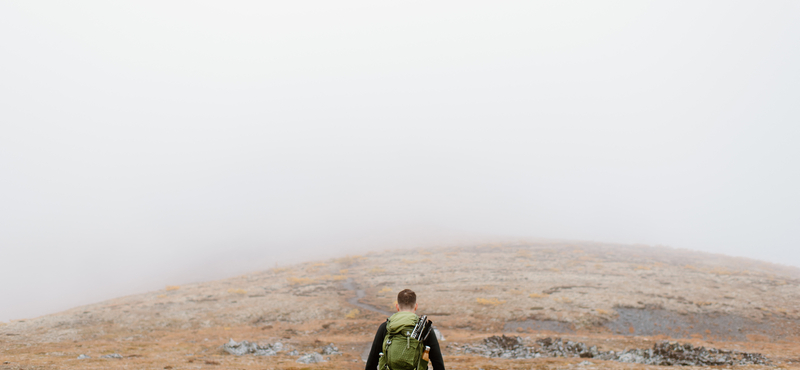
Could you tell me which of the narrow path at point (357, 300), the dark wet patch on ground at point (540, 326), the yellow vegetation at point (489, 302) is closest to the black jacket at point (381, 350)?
the dark wet patch on ground at point (540, 326)

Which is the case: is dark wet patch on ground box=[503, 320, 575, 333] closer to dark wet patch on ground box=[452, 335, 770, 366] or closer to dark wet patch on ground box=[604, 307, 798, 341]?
dark wet patch on ground box=[604, 307, 798, 341]

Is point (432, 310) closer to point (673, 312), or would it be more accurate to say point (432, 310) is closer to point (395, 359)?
point (673, 312)

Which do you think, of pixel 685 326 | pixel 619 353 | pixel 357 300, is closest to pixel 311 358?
pixel 357 300

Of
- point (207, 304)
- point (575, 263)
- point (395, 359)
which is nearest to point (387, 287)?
point (207, 304)

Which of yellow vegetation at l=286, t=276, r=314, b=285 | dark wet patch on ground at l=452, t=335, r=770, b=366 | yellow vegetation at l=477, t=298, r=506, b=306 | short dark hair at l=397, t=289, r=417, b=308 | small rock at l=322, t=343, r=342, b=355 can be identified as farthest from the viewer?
yellow vegetation at l=286, t=276, r=314, b=285

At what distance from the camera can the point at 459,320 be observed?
34438 millimetres

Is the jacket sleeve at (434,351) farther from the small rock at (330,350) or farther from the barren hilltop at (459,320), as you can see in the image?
the small rock at (330,350)

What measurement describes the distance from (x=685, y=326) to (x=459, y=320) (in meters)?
21.1

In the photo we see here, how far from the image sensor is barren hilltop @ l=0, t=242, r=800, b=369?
2283 cm

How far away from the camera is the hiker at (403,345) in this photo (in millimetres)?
6152

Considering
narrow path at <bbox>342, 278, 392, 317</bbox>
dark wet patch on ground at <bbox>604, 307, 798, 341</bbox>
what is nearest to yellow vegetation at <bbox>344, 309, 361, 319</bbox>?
narrow path at <bbox>342, 278, 392, 317</bbox>

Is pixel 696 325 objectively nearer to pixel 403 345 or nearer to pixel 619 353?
pixel 619 353

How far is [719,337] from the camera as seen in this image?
28.8m

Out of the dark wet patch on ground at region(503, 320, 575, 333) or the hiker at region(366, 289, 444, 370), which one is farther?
the dark wet patch on ground at region(503, 320, 575, 333)
